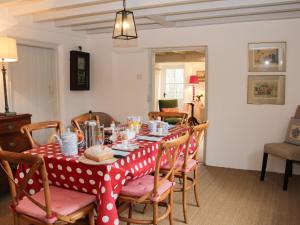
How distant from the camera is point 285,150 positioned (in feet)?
11.6

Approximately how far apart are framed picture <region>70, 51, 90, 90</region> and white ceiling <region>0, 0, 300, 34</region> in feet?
1.97

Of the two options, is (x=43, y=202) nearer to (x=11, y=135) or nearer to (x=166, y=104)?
(x=11, y=135)

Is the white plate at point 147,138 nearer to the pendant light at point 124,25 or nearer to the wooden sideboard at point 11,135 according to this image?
the pendant light at point 124,25

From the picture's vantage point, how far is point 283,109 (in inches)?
165

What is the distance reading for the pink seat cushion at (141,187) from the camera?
7.09 ft

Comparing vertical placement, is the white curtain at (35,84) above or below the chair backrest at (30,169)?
above

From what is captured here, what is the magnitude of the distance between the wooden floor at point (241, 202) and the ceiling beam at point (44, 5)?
2292mm

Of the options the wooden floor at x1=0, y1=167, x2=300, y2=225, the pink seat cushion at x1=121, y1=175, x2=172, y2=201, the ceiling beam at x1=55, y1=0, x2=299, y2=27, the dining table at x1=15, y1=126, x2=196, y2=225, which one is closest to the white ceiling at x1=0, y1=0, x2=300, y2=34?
the ceiling beam at x1=55, y1=0, x2=299, y2=27

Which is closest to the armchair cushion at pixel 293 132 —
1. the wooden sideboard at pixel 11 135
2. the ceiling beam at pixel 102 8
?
the ceiling beam at pixel 102 8

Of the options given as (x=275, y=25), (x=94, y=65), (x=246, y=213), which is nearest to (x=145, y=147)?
(x=246, y=213)

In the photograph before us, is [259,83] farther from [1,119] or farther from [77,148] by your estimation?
[1,119]

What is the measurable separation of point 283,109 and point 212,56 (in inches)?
51.4

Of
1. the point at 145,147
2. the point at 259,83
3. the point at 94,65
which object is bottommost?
the point at 145,147

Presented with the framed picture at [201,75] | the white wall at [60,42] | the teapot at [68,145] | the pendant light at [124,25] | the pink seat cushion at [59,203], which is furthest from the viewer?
the framed picture at [201,75]
